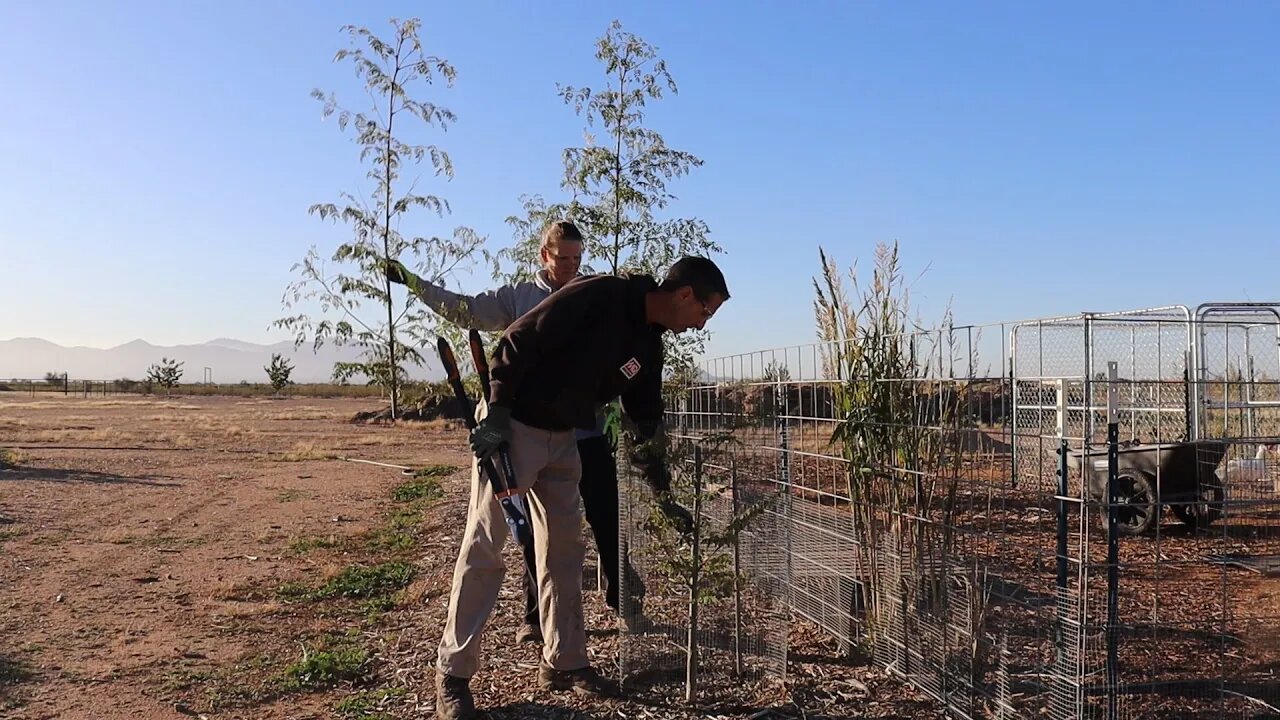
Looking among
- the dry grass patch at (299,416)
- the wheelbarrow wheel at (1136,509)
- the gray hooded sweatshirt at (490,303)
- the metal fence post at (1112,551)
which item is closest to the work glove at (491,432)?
the gray hooded sweatshirt at (490,303)

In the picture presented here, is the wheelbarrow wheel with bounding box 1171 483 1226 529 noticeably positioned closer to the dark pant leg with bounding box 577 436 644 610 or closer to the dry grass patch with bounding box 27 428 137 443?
the dark pant leg with bounding box 577 436 644 610

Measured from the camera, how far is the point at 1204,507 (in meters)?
5.07

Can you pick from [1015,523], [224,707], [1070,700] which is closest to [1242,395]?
[1015,523]

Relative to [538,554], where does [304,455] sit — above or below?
below

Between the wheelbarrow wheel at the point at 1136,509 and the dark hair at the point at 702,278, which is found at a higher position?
the dark hair at the point at 702,278

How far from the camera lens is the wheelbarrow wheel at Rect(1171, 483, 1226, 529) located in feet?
10.8

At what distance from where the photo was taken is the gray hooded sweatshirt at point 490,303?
4.39 meters

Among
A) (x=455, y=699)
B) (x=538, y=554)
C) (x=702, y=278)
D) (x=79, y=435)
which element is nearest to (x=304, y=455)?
(x=79, y=435)

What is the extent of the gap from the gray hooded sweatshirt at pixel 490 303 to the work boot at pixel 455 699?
47.6 inches

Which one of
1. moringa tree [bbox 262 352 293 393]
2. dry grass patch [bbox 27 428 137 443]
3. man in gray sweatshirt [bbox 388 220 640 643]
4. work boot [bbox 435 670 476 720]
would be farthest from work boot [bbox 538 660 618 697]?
moringa tree [bbox 262 352 293 393]

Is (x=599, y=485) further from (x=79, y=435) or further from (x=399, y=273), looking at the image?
(x=79, y=435)

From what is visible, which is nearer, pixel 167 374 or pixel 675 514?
pixel 675 514

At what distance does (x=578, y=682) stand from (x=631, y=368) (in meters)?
1.21

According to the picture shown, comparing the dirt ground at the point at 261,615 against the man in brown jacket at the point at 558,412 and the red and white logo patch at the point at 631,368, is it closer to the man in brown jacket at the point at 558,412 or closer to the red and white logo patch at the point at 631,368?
the man in brown jacket at the point at 558,412
